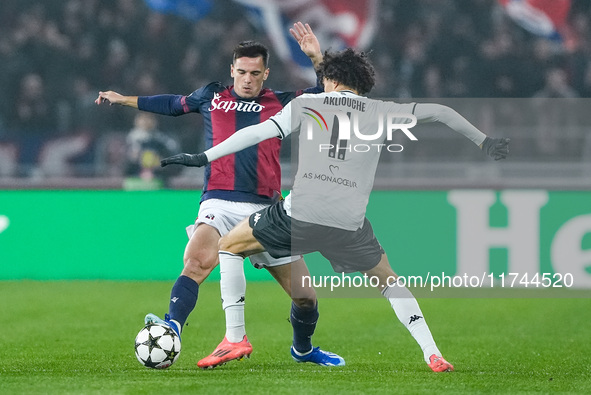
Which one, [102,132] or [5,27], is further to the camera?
[5,27]

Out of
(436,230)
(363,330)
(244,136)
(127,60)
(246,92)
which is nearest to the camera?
(244,136)

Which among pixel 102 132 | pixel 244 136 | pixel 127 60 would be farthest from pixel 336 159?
pixel 127 60

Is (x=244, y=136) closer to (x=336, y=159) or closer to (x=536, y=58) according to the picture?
(x=336, y=159)

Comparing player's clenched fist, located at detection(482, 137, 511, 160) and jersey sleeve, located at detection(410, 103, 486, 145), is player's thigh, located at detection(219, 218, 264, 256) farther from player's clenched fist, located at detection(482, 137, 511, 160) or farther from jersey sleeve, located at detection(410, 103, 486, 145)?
player's clenched fist, located at detection(482, 137, 511, 160)

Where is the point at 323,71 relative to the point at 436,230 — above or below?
above

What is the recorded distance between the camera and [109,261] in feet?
38.3

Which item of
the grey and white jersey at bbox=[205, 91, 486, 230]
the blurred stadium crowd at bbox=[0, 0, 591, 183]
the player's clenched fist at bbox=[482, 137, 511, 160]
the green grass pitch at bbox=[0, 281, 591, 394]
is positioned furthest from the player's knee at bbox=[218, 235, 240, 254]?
the blurred stadium crowd at bbox=[0, 0, 591, 183]

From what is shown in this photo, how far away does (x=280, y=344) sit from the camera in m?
7.73

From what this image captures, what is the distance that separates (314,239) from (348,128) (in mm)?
660

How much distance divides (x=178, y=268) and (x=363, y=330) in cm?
362

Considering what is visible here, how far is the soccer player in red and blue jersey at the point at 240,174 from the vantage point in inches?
254

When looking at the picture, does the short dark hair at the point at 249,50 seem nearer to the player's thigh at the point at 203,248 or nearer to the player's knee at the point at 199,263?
the player's thigh at the point at 203,248

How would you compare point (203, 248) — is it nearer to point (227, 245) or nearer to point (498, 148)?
point (227, 245)

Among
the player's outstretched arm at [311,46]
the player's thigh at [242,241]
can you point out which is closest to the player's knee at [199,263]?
the player's thigh at [242,241]
